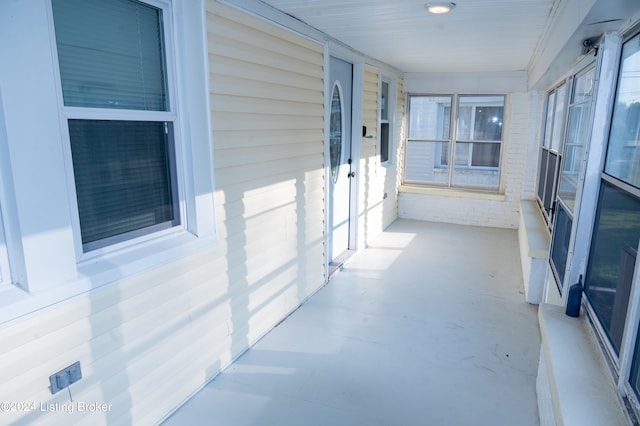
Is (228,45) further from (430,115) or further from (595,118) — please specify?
(430,115)

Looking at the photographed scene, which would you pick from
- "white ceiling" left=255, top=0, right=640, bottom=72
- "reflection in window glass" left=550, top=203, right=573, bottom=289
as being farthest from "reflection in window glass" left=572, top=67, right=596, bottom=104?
"reflection in window glass" left=550, top=203, right=573, bottom=289

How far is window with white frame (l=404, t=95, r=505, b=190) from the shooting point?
6.57 metres

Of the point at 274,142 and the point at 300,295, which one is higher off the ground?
the point at 274,142

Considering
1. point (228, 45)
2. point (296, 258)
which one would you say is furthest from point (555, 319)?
point (228, 45)

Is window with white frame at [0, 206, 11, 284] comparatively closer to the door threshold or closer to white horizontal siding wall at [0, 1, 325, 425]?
white horizontal siding wall at [0, 1, 325, 425]

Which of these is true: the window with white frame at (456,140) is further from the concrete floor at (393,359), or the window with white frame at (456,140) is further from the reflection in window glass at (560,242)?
the reflection in window glass at (560,242)

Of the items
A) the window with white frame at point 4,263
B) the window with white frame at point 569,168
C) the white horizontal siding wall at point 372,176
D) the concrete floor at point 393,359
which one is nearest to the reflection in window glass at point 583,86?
the window with white frame at point 569,168

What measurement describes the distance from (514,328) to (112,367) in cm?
286

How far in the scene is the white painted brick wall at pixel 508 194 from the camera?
6.02 meters

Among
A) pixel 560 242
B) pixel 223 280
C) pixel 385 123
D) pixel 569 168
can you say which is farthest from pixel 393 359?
pixel 385 123

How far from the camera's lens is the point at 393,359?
9.29 ft

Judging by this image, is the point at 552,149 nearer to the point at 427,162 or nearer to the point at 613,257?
the point at 427,162

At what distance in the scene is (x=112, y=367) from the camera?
1.93 meters

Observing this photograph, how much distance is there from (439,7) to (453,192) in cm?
435
